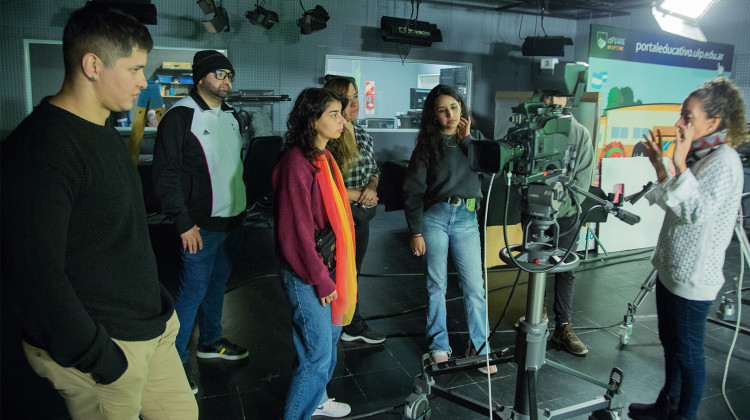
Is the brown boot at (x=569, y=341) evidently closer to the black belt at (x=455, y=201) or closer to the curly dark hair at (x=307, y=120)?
the black belt at (x=455, y=201)

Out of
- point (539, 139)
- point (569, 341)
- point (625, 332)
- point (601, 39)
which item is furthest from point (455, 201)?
point (601, 39)

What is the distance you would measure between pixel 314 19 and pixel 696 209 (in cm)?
493

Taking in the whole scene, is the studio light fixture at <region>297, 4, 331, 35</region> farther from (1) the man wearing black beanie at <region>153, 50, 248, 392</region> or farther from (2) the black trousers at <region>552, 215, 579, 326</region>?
(2) the black trousers at <region>552, 215, 579, 326</region>

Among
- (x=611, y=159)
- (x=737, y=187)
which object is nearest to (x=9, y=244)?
(x=737, y=187)

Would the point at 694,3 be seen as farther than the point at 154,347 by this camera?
Yes

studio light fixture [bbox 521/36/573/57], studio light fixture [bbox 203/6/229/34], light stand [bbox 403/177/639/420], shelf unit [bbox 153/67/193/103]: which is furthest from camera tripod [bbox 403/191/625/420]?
shelf unit [bbox 153/67/193/103]

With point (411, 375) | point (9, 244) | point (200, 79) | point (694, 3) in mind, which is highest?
point (694, 3)

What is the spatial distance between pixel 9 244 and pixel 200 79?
56.4 inches

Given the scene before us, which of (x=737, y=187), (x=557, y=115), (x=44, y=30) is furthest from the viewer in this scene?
(x=44, y=30)

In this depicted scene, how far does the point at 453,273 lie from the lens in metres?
4.25

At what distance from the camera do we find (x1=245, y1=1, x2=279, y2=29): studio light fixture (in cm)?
561

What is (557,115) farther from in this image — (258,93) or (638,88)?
(258,93)

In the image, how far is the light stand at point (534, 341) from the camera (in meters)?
1.52

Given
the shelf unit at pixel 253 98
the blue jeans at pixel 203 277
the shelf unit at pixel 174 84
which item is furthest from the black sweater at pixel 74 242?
the shelf unit at pixel 174 84
